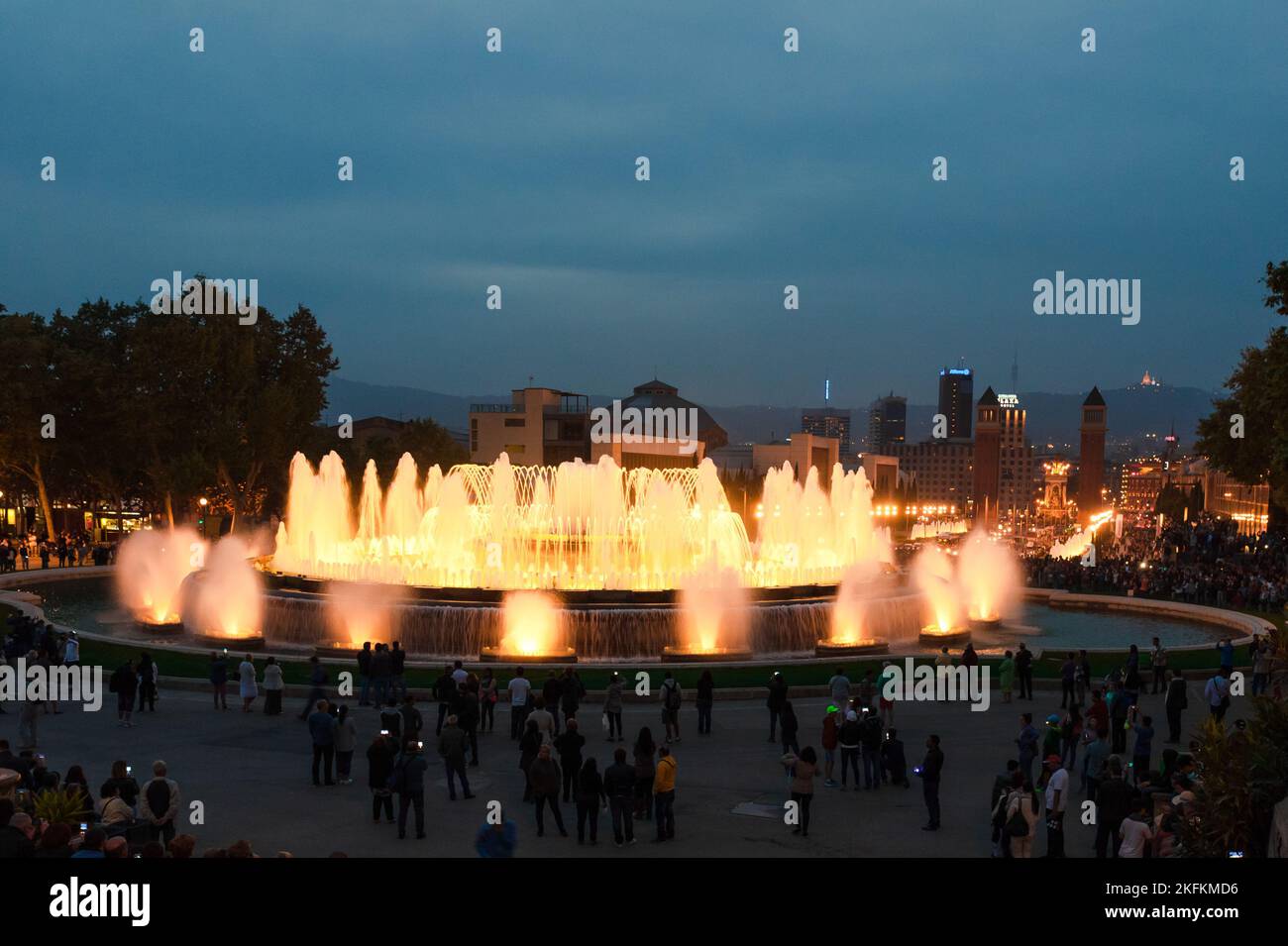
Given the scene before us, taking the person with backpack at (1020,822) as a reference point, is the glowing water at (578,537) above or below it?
above

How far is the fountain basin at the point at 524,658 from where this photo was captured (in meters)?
24.5

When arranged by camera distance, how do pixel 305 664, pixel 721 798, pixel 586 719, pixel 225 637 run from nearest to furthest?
pixel 721 798
pixel 586 719
pixel 305 664
pixel 225 637

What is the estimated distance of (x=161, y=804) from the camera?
10828 mm

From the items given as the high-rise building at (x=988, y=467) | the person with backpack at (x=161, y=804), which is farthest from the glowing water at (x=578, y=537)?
the high-rise building at (x=988, y=467)

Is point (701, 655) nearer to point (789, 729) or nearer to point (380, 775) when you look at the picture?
point (789, 729)

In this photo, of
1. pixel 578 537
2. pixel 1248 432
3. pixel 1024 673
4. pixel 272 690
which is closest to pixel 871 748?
pixel 1024 673

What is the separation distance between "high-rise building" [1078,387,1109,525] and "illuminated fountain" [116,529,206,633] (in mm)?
145548

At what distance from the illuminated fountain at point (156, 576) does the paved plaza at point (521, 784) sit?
457 inches

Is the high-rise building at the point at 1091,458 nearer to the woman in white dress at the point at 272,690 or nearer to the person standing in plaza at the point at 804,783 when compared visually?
the woman in white dress at the point at 272,690

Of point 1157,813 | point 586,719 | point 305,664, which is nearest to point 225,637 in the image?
point 305,664

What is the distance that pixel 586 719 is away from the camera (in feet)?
62.9
